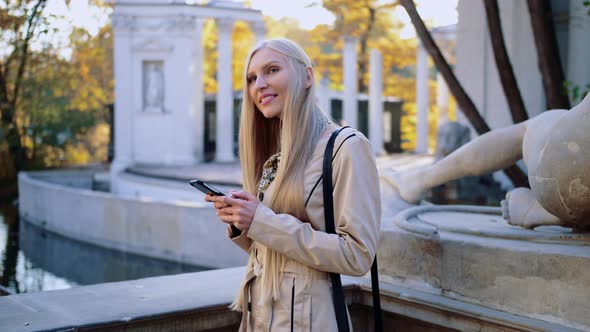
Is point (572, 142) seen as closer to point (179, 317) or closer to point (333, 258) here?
point (333, 258)

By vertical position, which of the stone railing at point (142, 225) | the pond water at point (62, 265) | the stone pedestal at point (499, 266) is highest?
the stone pedestal at point (499, 266)

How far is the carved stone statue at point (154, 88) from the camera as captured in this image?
26.8 meters

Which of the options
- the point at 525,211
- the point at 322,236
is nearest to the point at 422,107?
the point at 525,211

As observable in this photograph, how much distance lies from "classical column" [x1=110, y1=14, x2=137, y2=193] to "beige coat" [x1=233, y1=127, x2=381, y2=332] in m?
24.4

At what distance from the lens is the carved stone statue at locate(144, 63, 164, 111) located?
1055 inches

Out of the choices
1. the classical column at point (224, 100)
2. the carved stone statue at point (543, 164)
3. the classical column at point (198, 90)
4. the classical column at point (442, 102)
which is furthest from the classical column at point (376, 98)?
the carved stone statue at point (543, 164)

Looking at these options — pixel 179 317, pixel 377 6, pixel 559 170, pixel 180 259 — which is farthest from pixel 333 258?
pixel 377 6

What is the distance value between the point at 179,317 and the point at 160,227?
9.38 m

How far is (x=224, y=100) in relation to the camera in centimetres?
2869

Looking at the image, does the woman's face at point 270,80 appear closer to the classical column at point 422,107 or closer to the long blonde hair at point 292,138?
the long blonde hair at point 292,138

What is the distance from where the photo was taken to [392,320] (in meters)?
3.49

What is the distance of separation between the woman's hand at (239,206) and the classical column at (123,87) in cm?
2442

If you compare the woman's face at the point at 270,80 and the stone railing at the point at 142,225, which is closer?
the woman's face at the point at 270,80

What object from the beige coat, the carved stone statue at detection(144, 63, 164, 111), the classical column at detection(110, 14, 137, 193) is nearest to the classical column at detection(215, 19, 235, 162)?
the carved stone statue at detection(144, 63, 164, 111)
